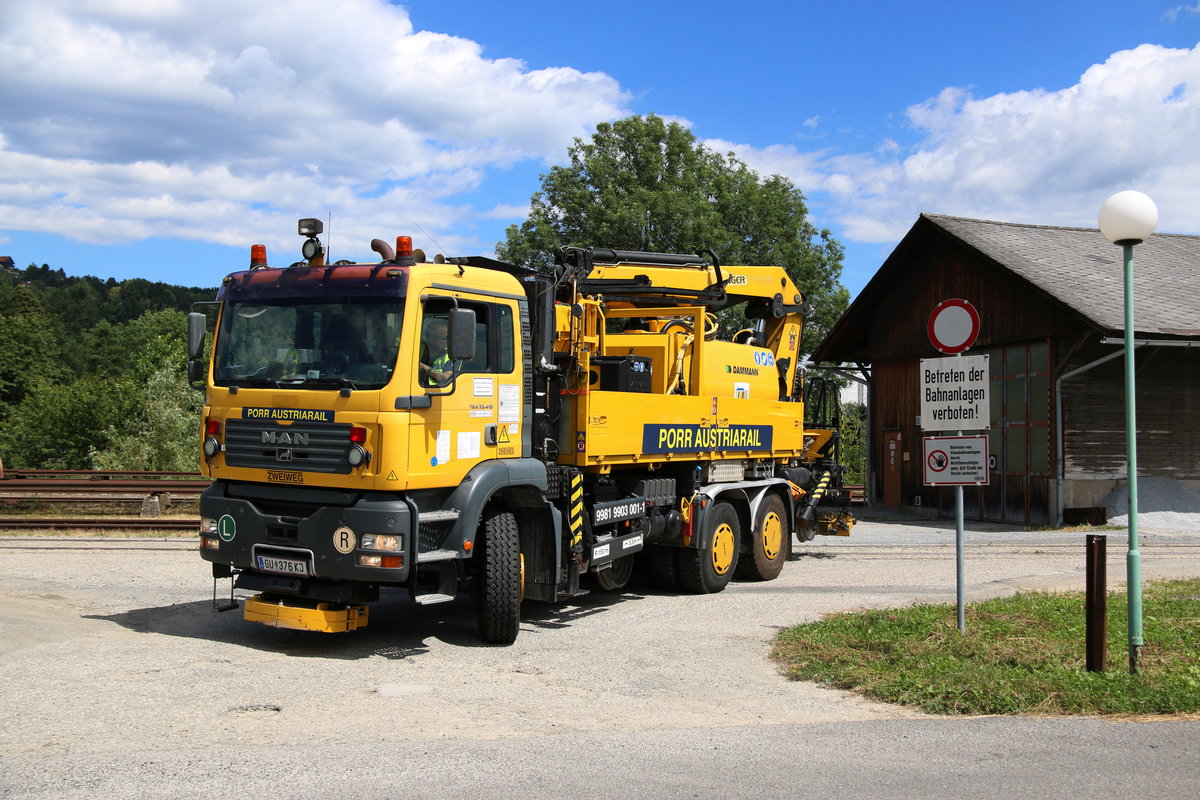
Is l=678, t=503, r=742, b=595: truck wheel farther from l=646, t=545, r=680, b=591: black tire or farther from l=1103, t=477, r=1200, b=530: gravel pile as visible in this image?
l=1103, t=477, r=1200, b=530: gravel pile

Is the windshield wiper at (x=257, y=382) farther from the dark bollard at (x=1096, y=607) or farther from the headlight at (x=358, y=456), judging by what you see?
the dark bollard at (x=1096, y=607)

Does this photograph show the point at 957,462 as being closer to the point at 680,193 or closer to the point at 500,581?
the point at 500,581

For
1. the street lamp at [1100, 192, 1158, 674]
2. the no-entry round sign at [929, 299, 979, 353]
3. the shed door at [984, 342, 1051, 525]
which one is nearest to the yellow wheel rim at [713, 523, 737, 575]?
the no-entry round sign at [929, 299, 979, 353]

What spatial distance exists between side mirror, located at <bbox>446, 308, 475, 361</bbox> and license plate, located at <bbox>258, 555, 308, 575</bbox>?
2047 mm

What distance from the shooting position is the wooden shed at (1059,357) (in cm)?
2098

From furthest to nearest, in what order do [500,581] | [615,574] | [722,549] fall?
[722,549], [615,574], [500,581]

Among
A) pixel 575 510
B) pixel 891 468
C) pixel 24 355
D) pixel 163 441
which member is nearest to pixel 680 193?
pixel 891 468

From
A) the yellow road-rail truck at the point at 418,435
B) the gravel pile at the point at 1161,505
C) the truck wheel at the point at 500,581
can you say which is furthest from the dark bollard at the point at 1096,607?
the gravel pile at the point at 1161,505

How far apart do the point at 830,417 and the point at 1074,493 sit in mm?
8290

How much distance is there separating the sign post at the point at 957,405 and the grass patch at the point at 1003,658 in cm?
63

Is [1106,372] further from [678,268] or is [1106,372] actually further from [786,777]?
[786,777]

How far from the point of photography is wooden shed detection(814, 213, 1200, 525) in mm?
20984

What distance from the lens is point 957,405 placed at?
8.98 metres

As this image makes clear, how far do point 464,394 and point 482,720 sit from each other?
290 cm
